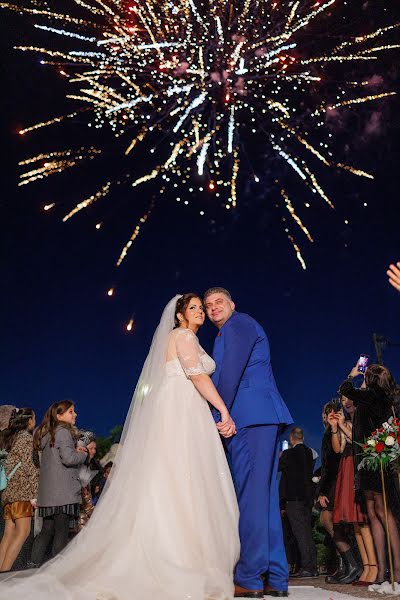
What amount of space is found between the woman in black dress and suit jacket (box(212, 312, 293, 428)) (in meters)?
1.41

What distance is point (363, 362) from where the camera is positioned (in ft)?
23.3

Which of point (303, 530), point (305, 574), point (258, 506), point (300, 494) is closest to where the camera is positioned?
point (258, 506)

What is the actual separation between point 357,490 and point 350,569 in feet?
3.16

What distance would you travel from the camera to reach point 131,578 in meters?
4.12

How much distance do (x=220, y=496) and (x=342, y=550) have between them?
2.74 m

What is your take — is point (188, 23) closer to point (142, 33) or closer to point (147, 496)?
point (142, 33)

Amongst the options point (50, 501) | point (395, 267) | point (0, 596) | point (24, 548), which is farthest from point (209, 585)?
point (24, 548)

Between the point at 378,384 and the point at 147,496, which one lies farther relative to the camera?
the point at 378,384

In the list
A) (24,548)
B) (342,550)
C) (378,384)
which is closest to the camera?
(378,384)

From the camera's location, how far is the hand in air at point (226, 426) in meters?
4.89

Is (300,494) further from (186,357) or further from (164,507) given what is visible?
(164,507)

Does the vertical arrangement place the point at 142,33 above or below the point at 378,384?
above

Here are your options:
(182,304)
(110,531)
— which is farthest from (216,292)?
(110,531)

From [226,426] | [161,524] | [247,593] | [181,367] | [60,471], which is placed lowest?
[247,593]
